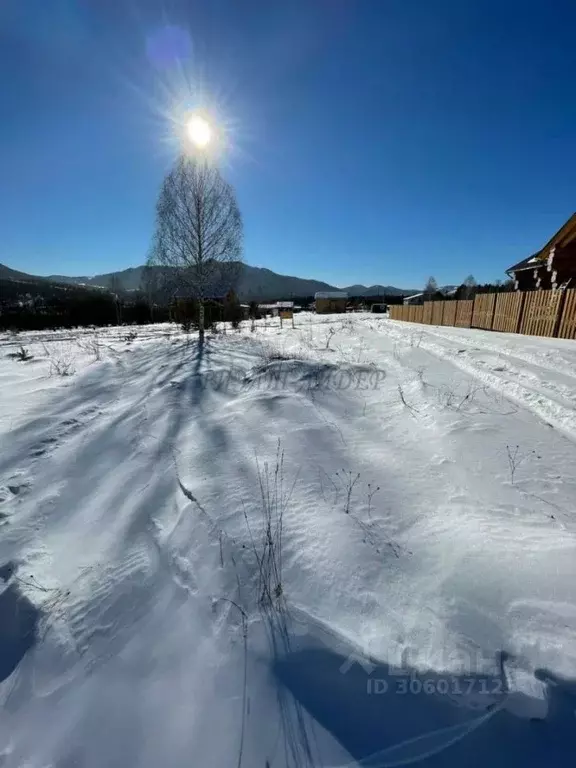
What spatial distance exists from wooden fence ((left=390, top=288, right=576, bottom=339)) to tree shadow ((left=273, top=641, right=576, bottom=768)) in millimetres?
11481

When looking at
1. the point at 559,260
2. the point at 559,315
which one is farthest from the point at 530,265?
the point at 559,315

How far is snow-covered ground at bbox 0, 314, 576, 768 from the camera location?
1.49 m

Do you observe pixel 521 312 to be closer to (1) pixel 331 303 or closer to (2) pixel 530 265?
(2) pixel 530 265

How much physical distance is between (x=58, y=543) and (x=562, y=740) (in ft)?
10.6

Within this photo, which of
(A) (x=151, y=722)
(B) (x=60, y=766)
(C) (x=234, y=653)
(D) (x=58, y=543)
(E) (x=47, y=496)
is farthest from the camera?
(E) (x=47, y=496)

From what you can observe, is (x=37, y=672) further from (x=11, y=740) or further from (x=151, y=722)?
(x=151, y=722)

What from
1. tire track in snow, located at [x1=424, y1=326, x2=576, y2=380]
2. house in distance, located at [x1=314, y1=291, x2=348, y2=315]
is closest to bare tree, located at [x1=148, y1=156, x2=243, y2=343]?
tire track in snow, located at [x1=424, y1=326, x2=576, y2=380]

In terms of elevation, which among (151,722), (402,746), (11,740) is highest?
(402,746)

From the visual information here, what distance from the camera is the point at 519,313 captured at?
41.5 ft

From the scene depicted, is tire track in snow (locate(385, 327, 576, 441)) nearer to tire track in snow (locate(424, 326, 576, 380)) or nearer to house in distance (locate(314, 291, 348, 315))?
tire track in snow (locate(424, 326, 576, 380))

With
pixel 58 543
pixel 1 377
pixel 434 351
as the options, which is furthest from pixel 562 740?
Answer: pixel 1 377

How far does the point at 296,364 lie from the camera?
7.66m

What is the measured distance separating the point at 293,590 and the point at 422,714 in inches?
34.8

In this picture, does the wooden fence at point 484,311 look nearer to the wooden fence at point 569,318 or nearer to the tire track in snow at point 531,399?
the wooden fence at point 569,318
